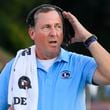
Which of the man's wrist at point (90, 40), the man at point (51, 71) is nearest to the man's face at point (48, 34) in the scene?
the man at point (51, 71)

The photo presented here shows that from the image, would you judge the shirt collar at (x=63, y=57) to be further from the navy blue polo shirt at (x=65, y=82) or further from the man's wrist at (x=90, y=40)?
the man's wrist at (x=90, y=40)

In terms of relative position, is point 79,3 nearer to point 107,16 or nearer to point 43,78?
point 107,16

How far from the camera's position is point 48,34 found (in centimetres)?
661

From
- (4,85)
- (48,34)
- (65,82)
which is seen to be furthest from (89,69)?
(4,85)

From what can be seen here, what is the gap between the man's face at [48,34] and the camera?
6.59 m

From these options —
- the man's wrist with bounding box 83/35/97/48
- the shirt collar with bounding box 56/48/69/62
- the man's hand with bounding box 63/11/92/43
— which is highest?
the man's hand with bounding box 63/11/92/43

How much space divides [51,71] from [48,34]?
1.08 feet

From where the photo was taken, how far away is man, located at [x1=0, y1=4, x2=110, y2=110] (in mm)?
6555

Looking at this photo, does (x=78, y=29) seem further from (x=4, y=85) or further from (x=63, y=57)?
(x=4, y=85)

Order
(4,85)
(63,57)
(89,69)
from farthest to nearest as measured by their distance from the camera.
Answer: (4,85), (63,57), (89,69)

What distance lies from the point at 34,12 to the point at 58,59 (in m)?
0.47

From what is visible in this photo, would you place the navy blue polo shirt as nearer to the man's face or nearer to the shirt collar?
the shirt collar

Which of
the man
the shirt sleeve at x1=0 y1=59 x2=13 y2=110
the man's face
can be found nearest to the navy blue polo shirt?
the man

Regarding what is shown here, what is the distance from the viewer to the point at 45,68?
6.71 meters
